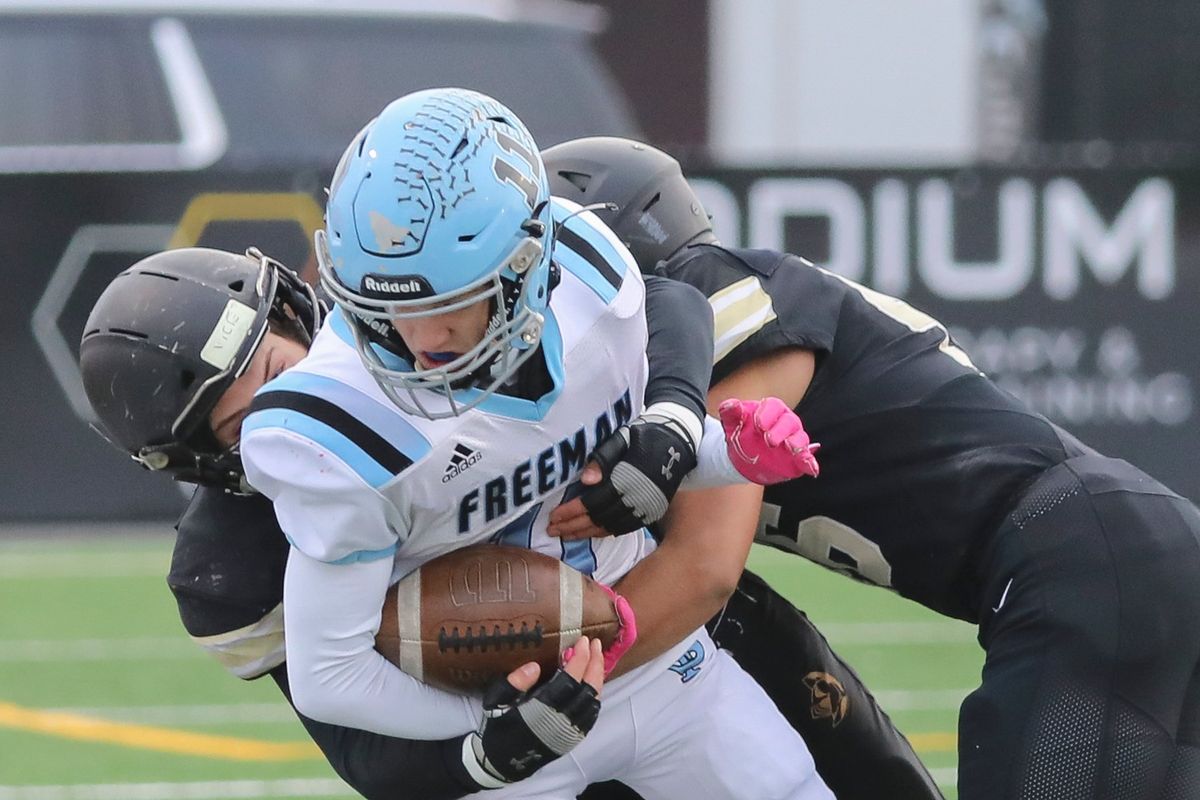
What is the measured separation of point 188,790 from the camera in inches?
196

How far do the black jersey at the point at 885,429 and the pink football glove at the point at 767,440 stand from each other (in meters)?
0.35

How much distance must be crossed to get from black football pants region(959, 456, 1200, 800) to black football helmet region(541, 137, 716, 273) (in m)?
0.73

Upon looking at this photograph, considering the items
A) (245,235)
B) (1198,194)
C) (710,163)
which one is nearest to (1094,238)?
(1198,194)

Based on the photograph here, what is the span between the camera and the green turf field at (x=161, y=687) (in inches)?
201

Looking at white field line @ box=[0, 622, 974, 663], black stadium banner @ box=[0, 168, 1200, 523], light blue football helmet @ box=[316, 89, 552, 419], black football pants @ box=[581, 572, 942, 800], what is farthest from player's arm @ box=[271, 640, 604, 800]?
black stadium banner @ box=[0, 168, 1200, 523]

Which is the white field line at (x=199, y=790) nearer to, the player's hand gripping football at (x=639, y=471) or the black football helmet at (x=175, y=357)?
the black football helmet at (x=175, y=357)

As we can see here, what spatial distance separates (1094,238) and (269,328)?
17.1 feet

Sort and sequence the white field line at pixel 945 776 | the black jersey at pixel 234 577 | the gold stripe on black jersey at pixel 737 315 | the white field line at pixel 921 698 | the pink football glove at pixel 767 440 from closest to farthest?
1. the pink football glove at pixel 767 440
2. the black jersey at pixel 234 577
3. the gold stripe on black jersey at pixel 737 315
4. the white field line at pixel 945 776
5. the white field line at pixel 921 698

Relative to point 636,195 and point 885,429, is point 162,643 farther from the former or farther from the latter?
point 885,429

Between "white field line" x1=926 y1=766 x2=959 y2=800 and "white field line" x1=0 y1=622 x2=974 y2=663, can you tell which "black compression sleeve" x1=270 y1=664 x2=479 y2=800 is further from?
"white field line" x1=0 y1=622 x2=974 y2=663

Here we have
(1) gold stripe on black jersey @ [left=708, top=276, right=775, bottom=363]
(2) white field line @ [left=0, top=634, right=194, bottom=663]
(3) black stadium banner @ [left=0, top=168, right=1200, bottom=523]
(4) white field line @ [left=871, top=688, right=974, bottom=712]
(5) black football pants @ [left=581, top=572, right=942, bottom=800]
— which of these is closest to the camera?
(1) gold stripe on black jersey @ [left=708, top=276, right=775, bottom=363]

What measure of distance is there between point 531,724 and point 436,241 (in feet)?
2.18

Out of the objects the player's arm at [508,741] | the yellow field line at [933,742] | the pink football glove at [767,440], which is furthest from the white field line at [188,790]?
the pink football glove at [767,440]

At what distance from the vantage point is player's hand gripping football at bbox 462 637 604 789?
9.02 feet
